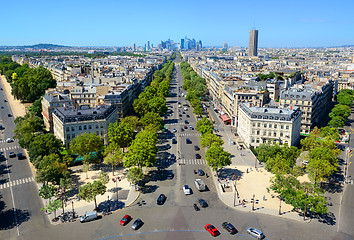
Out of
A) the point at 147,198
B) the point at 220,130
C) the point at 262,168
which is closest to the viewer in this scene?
the point at 147,198

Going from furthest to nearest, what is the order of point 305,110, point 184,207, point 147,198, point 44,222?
1. point 305,110
2. point 147,198
3. point 184,207
4. point 44,222

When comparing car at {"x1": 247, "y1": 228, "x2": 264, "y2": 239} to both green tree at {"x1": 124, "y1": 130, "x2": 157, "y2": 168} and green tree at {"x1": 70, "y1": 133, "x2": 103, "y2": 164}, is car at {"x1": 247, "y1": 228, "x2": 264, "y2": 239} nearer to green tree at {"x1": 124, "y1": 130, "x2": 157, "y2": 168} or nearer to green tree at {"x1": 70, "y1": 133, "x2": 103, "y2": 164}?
green tree at {"x1": 124, "y1": 130, "x2": 157, "y2": 168}

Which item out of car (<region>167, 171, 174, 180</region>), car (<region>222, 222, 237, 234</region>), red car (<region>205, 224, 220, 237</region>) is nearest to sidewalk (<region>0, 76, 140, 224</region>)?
car (<region>167, 171, 174, 180</region>)

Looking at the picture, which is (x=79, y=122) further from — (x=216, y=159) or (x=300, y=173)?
(x=300, y=173)

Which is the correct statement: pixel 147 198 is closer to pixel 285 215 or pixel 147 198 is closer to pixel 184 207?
pixel 184 207

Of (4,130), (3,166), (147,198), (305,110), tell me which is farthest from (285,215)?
(4,130)

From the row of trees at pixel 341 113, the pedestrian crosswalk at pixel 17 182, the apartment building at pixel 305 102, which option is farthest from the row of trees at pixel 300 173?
the pedestrian crosswalk at pixel 17 182
